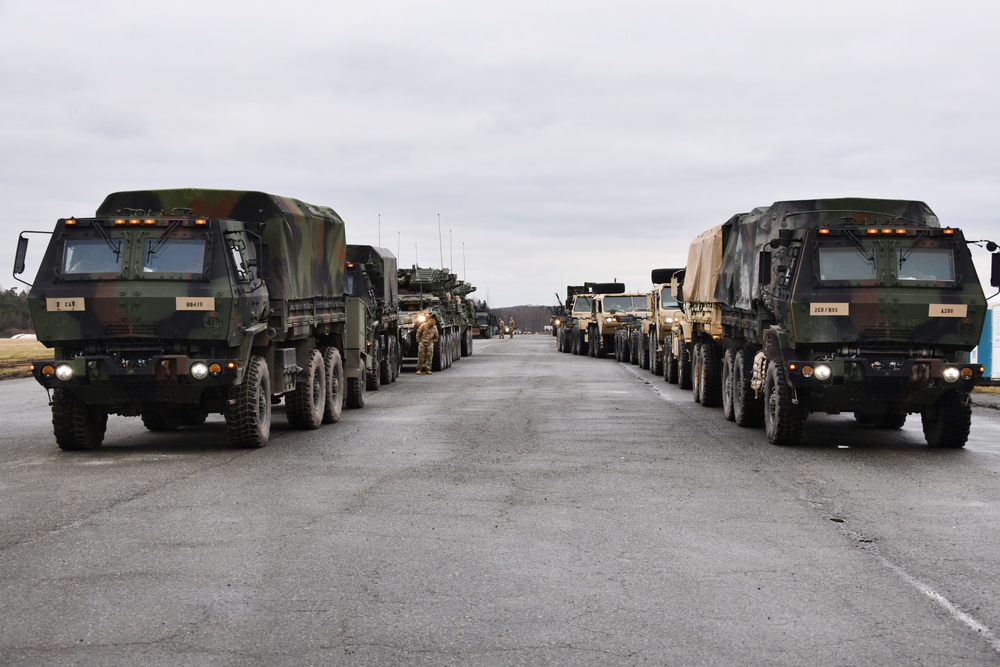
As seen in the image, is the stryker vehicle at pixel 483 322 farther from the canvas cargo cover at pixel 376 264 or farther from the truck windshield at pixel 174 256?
the truck windshield at pixel 174 256

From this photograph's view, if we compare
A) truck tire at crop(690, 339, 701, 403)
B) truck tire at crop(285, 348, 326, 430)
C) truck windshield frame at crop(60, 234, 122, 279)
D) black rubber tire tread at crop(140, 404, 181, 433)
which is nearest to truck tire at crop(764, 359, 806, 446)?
truck tire at crop(285, 348, 326, 430)

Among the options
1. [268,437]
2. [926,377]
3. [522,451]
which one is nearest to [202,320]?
[268,437]

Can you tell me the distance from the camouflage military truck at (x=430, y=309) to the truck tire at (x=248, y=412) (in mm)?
17245

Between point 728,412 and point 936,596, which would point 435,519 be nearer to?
point 936,596

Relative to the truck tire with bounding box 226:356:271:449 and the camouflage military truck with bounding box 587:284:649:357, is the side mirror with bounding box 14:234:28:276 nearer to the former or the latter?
the truck tire with bounding box 226:356:271:449

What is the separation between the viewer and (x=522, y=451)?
44.4 feet

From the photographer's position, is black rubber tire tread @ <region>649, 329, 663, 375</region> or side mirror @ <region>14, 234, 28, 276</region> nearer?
side mirror @ <region>14, 234, 28, 276</region>

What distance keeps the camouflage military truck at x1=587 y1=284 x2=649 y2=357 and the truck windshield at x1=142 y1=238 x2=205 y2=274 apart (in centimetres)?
2814

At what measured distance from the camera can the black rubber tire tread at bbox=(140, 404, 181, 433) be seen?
15.7 metres

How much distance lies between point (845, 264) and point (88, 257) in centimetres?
841

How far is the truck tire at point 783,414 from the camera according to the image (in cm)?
1412

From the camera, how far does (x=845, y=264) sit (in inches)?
556

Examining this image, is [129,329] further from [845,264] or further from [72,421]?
[845,264]

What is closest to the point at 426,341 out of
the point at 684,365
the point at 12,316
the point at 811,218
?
the point at 684,365
